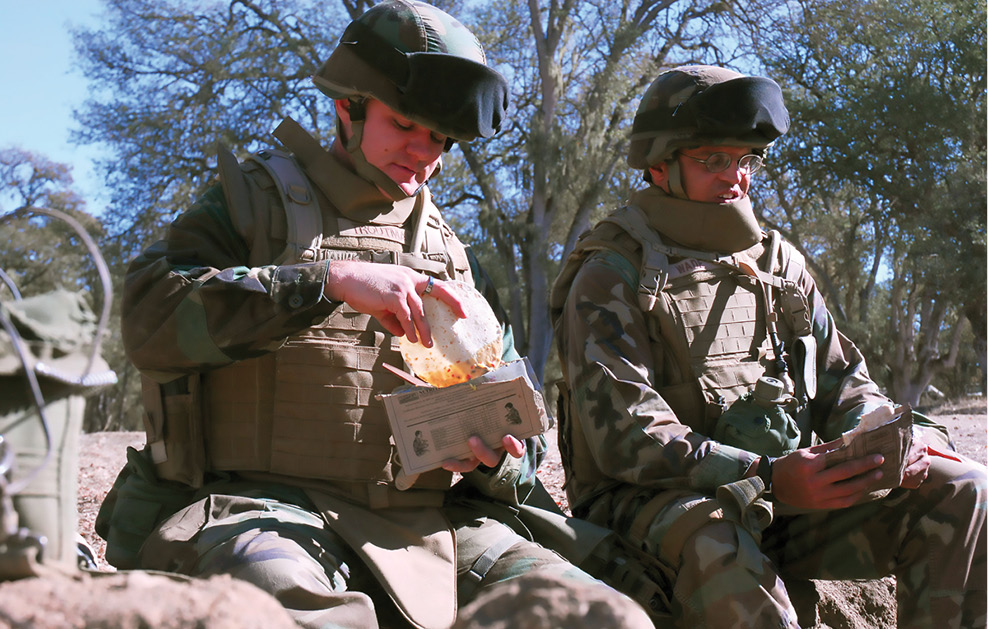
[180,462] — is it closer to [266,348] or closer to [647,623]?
[266,348]

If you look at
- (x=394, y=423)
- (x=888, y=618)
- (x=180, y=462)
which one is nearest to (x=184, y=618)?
(x=394, y=423)

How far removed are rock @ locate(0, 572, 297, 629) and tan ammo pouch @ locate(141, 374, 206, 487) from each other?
4.12 feet

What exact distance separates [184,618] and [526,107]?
21352 millimetres

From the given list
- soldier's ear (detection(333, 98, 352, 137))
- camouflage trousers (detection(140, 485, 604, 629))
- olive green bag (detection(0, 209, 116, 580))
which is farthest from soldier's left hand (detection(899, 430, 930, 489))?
olive green bag (detection(0, 209, 116, 580))

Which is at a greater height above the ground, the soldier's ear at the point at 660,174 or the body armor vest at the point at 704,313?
the soldier's ear at the point at 660,174

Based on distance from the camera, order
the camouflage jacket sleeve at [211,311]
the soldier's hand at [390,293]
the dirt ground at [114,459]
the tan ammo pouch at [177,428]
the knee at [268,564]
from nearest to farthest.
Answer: the knee at [268,564], the soldier's hand at [390,293], the camouflage jacket sleeve at [211,311], the tan ammo pouch at [177,428], the dirt ground at [114,459]

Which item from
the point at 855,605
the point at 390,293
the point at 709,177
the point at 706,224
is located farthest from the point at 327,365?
the point at 855,605

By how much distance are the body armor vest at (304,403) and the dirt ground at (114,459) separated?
6.27ft

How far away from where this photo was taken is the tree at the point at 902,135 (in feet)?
59.5

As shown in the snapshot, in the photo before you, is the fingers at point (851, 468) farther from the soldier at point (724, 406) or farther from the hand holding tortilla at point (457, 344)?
the hand holding tortilla at point (457, 344)

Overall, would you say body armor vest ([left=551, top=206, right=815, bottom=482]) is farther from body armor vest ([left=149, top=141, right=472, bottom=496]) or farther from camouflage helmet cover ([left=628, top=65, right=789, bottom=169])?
body armor vest ([left=149, top=141, right=472, bottom=496])

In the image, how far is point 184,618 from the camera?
1578 millimetres

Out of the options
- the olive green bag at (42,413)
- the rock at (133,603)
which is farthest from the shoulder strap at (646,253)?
the olive green bag at (42,413)

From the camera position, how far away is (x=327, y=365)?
2.97 metres
